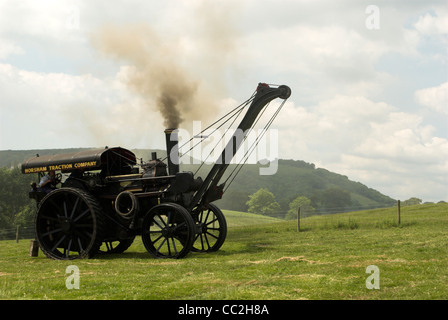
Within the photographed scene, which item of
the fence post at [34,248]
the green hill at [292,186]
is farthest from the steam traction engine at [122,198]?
the green hill at [292,186]

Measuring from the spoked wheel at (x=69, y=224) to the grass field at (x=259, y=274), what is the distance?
27.2 inches

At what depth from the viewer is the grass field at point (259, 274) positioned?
930cm

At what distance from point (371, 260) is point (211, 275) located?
4570mm

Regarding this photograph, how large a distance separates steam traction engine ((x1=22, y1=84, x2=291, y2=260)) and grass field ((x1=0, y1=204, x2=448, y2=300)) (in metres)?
0.85

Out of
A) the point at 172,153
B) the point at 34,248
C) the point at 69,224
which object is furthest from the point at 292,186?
the point at 69,224

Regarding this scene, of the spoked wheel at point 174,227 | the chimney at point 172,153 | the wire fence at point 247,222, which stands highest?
the chimney at point 172,153

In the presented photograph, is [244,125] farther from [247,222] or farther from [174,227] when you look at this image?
[247,222]

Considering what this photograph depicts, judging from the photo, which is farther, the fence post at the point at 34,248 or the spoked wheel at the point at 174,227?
the fence post at the point at 34,248

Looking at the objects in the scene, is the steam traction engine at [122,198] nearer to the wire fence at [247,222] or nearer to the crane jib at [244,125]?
the crane jib at [244,125]

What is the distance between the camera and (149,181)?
16562 millimetres

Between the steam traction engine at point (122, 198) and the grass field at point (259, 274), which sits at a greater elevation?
the steam traction engine at point (122, 198)

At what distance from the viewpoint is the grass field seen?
930 centimetres

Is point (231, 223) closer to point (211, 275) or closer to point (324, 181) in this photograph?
point (211, 275)
